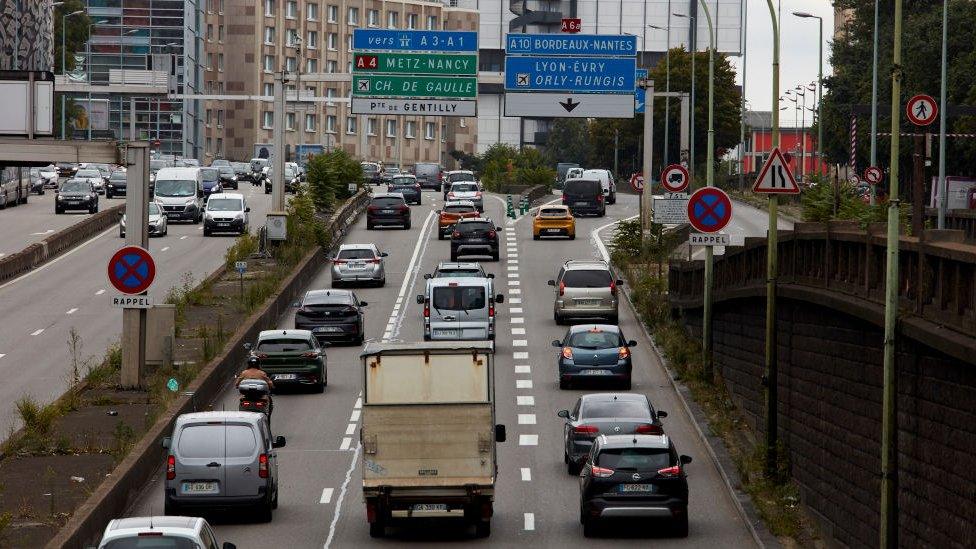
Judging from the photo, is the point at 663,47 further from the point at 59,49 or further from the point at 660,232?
the point at 660,232

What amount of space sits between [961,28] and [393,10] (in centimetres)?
10554

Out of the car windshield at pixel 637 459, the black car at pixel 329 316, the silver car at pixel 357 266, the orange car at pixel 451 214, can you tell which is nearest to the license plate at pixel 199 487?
the car windshield at pixel 637 459

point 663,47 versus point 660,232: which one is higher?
point 663,47

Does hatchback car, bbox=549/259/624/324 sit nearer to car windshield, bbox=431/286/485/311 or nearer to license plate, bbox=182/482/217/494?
car windshield, bbox=431/286/485/311

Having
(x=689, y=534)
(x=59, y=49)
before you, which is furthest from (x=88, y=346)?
(x=59, y=49)

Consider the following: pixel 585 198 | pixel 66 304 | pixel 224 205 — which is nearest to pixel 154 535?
pixel 66 304

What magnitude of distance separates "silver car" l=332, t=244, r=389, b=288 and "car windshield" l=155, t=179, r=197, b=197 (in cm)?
2260

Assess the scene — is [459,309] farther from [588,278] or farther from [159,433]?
[159,433]

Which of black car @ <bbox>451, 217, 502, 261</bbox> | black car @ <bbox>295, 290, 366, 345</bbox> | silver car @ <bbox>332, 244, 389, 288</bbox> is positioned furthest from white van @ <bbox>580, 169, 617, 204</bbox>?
black car @ <bbox>295, 290, 366, 345</bbox>

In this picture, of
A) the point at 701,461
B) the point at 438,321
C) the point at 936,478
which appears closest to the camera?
the point at 936,478

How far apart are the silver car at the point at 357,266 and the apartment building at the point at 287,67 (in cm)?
11493

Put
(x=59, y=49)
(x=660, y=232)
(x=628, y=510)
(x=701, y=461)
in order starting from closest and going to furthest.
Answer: (x=628, y=510) < (x=701, y=461) < (x=660, y=232) < (x=59, y=49)

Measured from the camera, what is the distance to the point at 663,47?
185 meters

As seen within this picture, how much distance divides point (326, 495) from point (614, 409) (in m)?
4.96
